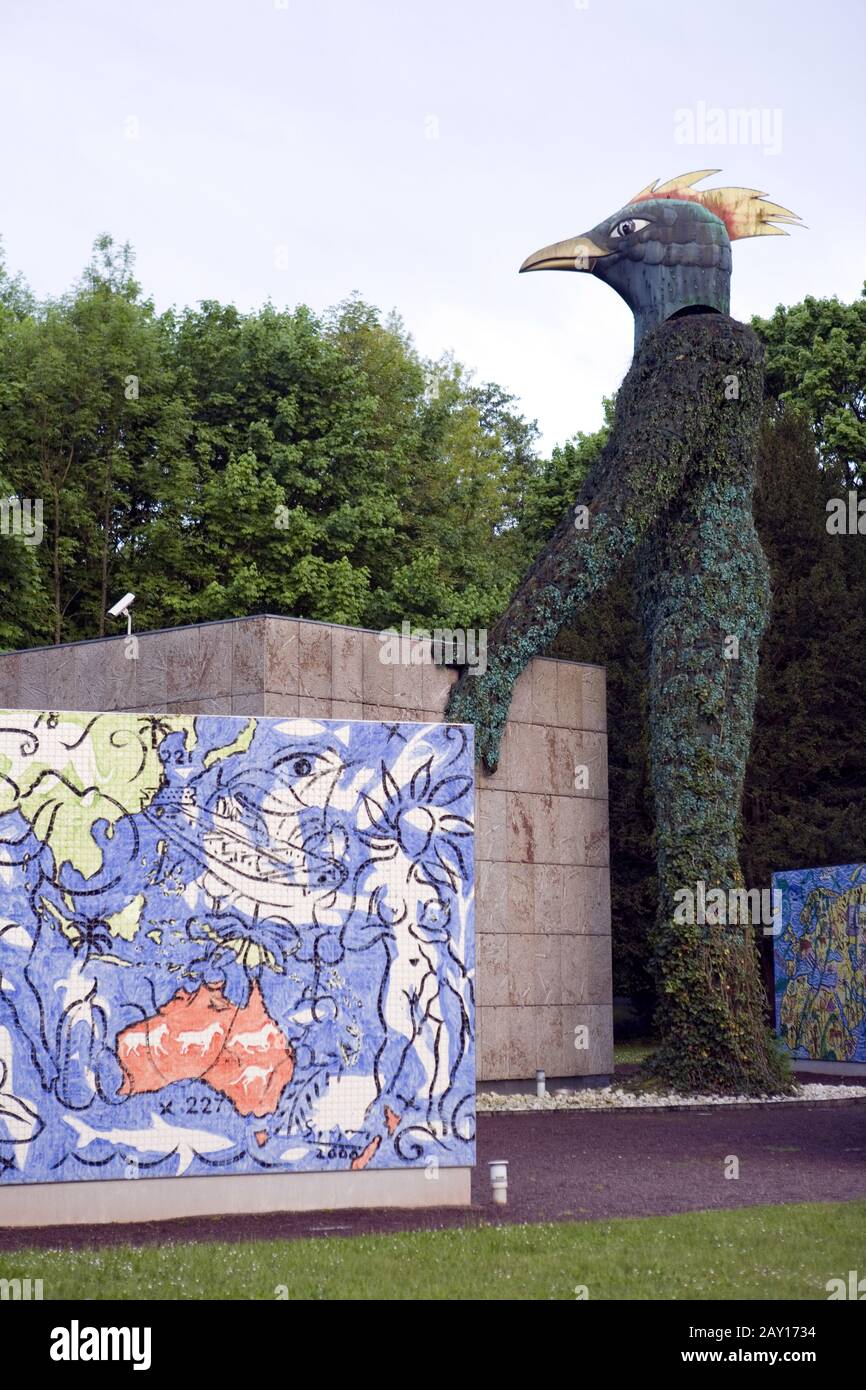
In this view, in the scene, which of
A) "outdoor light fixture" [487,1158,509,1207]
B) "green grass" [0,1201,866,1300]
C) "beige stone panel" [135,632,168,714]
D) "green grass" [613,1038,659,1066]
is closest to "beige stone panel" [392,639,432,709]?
"beige stone panel" [135,632,168,714]

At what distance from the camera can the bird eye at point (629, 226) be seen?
19.6 meters

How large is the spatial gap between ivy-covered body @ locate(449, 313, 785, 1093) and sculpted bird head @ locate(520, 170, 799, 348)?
49cm

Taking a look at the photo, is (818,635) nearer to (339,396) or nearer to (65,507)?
(339,396)

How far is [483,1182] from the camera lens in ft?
40.4

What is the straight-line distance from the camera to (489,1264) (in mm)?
8688

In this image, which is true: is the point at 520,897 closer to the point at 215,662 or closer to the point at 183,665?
the point at 215,662

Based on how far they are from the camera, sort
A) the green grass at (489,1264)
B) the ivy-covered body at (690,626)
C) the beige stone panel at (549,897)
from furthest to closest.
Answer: the beige stone panel at (549,897)
the ivy-covered body at (690,626)
the green grass at (489,1264)

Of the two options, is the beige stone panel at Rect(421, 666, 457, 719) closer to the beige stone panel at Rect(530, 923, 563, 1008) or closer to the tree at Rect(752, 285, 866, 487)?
the beige stone panel at Rect(530, 923, 563, 1008)

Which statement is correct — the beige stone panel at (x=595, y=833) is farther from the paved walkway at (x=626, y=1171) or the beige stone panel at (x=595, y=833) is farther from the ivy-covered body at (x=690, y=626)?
the paved walkway at (x=626, y=1171)

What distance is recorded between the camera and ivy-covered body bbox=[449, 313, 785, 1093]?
1839cm

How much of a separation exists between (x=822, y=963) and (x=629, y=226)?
11.1 metres

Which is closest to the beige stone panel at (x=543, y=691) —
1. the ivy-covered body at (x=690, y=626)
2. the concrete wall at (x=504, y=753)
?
Answer: the concrete wall at (x=504, y=753)

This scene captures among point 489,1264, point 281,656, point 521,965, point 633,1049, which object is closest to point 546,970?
point 521,965

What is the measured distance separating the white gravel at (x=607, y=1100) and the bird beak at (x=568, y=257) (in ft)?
31.0
